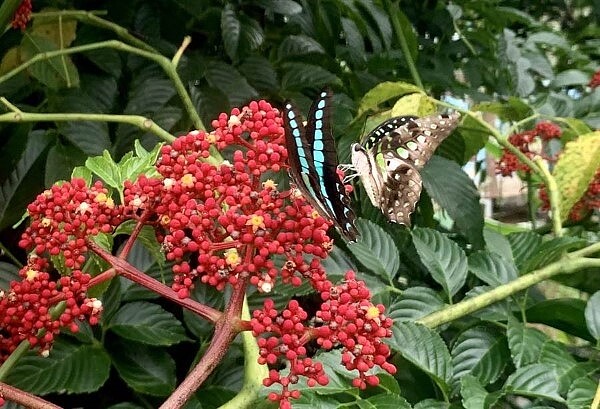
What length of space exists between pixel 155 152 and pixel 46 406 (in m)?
0.35

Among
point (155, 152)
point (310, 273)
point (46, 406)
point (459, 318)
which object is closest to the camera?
point (46, 406)

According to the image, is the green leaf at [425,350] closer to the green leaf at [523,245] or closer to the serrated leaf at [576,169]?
the green leaf at [523,245]

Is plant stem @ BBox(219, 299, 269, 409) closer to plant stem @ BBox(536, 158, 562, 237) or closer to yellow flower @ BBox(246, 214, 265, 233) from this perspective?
yellow flower @ BBox(246, 214, 265, 233)

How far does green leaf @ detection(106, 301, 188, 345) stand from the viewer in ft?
2.76

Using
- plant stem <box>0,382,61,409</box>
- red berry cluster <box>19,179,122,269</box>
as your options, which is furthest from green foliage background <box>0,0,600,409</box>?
plant stem <box>0,382,61,409</box>

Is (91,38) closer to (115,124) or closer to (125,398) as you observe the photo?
(115,124)

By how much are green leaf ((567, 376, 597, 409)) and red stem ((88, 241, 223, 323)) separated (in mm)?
404

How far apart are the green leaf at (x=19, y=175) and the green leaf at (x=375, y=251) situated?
51cm

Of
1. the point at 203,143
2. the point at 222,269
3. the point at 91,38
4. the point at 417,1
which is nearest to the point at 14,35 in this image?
the point at 91,38

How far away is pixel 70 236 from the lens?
→ 2.34 ft

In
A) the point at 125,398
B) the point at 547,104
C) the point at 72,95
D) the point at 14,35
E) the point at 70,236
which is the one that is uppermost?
the point at 14,35

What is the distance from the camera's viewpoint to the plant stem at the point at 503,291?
87cm

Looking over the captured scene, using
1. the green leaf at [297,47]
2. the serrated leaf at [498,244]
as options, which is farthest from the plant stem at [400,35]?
the serrated leaf at [498,244]

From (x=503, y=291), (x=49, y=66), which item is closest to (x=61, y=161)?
(x=49, y=66)
